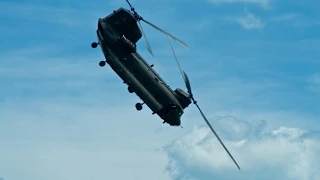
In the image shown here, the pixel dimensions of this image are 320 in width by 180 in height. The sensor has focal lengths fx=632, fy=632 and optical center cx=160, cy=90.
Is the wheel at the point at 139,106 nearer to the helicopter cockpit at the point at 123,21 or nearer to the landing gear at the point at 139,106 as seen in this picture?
the landing gear at the point at 139,106

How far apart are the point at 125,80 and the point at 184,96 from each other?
612 inches

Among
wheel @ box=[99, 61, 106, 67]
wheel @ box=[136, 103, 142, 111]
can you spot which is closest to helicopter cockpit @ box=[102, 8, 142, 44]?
wheel @ box=[99, 61, 106, 67]

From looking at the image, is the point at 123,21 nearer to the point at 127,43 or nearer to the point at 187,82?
the point at 127,43

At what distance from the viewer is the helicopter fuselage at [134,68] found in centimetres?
11938

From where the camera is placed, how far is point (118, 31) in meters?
120

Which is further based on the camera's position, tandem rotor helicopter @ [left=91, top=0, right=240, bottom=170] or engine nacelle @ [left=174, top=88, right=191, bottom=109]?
engine nacelle @ [left=174, top=88, right=191, bottom=109]

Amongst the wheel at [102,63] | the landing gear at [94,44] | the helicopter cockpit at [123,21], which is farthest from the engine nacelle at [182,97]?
the landing gear at [94,44]

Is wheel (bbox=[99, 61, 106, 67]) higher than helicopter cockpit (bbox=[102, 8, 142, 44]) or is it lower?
lower

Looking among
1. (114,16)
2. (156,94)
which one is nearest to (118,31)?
(114,16)

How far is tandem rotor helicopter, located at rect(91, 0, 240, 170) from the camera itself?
11938 cm

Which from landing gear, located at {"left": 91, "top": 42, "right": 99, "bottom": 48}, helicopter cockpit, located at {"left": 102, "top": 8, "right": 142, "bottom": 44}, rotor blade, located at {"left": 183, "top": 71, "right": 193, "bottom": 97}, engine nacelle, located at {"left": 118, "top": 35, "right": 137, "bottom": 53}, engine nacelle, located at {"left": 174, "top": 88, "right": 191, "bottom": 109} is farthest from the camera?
engine nacelle, located at {"left": 174, "top": 88, "right": 191, "bottom": 109}

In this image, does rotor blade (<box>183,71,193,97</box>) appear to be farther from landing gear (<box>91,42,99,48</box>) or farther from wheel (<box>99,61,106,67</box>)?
landing gear (<box>91,42,99,48</box>)

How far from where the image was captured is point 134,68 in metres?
124

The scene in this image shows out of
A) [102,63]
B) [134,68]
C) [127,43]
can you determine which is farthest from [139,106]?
[127,43]
